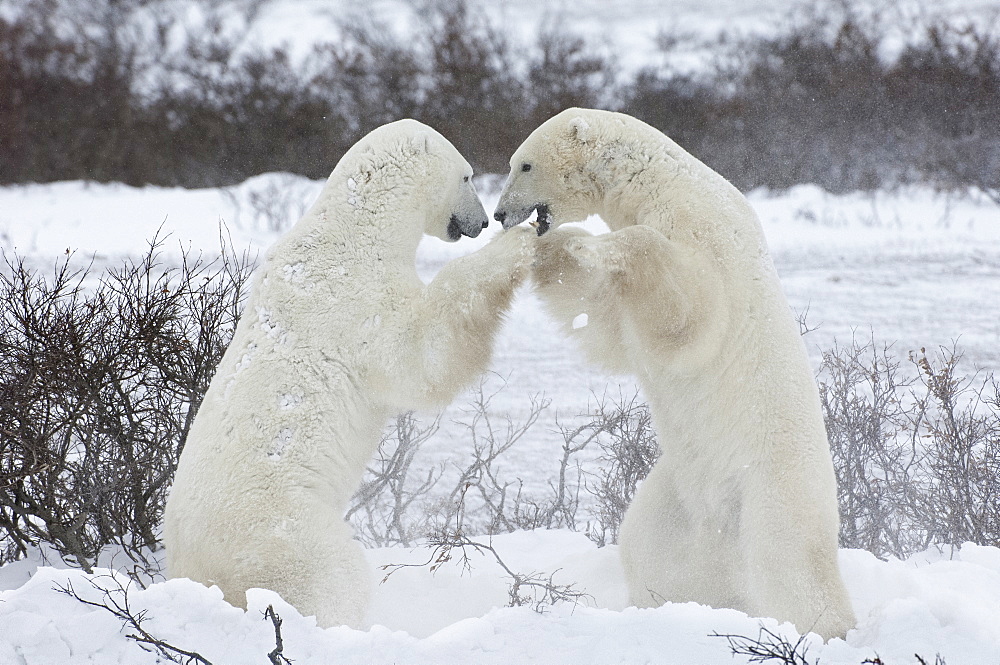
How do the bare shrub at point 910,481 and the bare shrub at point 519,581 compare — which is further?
the bare shrub at point 910,481

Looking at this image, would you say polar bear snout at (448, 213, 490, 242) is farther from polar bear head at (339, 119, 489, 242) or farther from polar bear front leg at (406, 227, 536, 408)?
polar bear front leg at (406, 227, 536, 408)

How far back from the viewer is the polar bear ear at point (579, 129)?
2.79m

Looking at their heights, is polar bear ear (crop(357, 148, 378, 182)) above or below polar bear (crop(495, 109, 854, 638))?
above

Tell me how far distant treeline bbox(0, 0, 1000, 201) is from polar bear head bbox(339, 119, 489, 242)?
27.0 feet

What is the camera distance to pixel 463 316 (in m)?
2.36

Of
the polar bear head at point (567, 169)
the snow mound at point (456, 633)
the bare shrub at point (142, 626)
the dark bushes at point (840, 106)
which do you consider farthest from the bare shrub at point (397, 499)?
the dark bushes at point (840, 106)

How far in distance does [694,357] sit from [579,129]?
847 mm

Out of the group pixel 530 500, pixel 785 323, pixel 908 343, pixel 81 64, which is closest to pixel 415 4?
pixel 81 64

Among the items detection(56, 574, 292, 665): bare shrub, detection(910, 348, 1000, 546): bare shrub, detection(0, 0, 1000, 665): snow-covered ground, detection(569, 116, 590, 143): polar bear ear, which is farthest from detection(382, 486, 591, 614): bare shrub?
detection(910, 348, 1000, 546): bare shrub

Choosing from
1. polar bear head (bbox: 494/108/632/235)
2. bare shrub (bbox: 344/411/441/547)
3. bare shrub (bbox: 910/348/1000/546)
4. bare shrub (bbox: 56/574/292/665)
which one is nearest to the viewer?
bare shrub (bbox: 56/574/292/665)

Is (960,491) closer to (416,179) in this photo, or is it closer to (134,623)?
(416,179)

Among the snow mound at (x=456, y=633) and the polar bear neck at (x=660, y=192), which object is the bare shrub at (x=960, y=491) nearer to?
the snow mound at (x=456, y=633)

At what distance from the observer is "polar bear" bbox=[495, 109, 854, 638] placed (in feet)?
7.76

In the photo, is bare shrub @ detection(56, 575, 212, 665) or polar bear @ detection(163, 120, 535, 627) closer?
bare shrub @ detection(56, 575, 212, 665)
